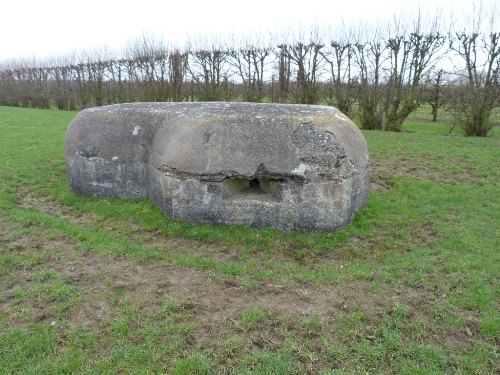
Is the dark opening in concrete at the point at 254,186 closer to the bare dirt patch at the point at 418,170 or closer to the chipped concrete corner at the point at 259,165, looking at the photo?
the chipped concrete corner at the point at 259,165

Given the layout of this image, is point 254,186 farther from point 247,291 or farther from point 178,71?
point 178,71

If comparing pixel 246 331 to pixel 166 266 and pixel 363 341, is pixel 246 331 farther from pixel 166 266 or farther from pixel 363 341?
pixel 166 266

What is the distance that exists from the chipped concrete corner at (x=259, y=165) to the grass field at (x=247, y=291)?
14.2 inches

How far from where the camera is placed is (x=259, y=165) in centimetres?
657

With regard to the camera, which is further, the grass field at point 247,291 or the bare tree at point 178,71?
the bare tree at point 178,71

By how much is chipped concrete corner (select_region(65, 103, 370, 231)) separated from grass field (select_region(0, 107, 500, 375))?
14.2 inches

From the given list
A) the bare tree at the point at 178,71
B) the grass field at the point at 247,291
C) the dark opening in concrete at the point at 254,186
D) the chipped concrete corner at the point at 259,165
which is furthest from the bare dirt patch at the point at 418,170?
the bare tree at the point at 178,71

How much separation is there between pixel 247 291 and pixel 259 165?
2.21m

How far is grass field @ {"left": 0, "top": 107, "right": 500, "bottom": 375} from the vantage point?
4.00 meters

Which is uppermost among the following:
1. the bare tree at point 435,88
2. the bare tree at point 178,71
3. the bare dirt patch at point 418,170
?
the bare tree at point 178,71

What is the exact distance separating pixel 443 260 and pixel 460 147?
33.9 feet

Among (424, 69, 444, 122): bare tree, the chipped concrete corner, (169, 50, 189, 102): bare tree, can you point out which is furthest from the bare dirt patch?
(169, 50, 189, 102): bare tree

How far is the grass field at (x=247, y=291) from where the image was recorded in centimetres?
400

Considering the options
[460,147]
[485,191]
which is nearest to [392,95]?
[460,147]
